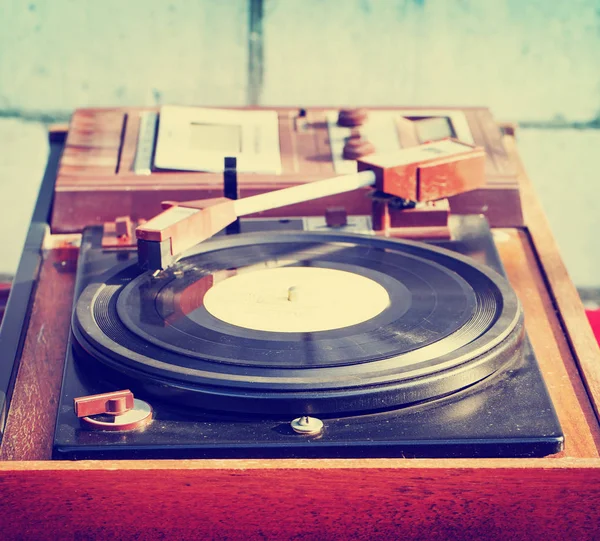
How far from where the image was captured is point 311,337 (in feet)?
3.71

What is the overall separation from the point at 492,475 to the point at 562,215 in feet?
5.47

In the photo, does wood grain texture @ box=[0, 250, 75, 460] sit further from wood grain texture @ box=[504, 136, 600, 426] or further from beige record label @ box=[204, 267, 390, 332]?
wood grain texture @ box=[504, 136, 600, 426]

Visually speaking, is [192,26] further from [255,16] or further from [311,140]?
[311,140]

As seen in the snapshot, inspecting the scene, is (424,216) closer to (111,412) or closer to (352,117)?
(352,117)

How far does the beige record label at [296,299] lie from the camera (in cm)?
121

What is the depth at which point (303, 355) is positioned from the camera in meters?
1.08

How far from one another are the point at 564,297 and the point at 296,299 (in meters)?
0.40

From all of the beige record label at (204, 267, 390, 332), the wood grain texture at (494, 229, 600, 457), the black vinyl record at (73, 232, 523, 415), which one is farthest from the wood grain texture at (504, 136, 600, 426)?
the beige record label at (204, 267, 390, 332)


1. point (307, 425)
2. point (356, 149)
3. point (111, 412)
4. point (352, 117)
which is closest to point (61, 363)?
point (111, 412)

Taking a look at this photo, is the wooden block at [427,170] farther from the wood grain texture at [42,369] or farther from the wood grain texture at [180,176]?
the wood grain texture at [42,369]

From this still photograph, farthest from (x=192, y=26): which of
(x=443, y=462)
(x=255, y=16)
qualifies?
(x=443, y=462)

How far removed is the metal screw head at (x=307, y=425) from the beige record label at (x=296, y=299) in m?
0.18

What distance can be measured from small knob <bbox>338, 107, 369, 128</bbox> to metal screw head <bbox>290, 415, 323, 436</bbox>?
85 cm

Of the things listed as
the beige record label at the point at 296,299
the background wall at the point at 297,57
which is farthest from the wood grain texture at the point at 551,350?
the background wall at the point at 297,57
